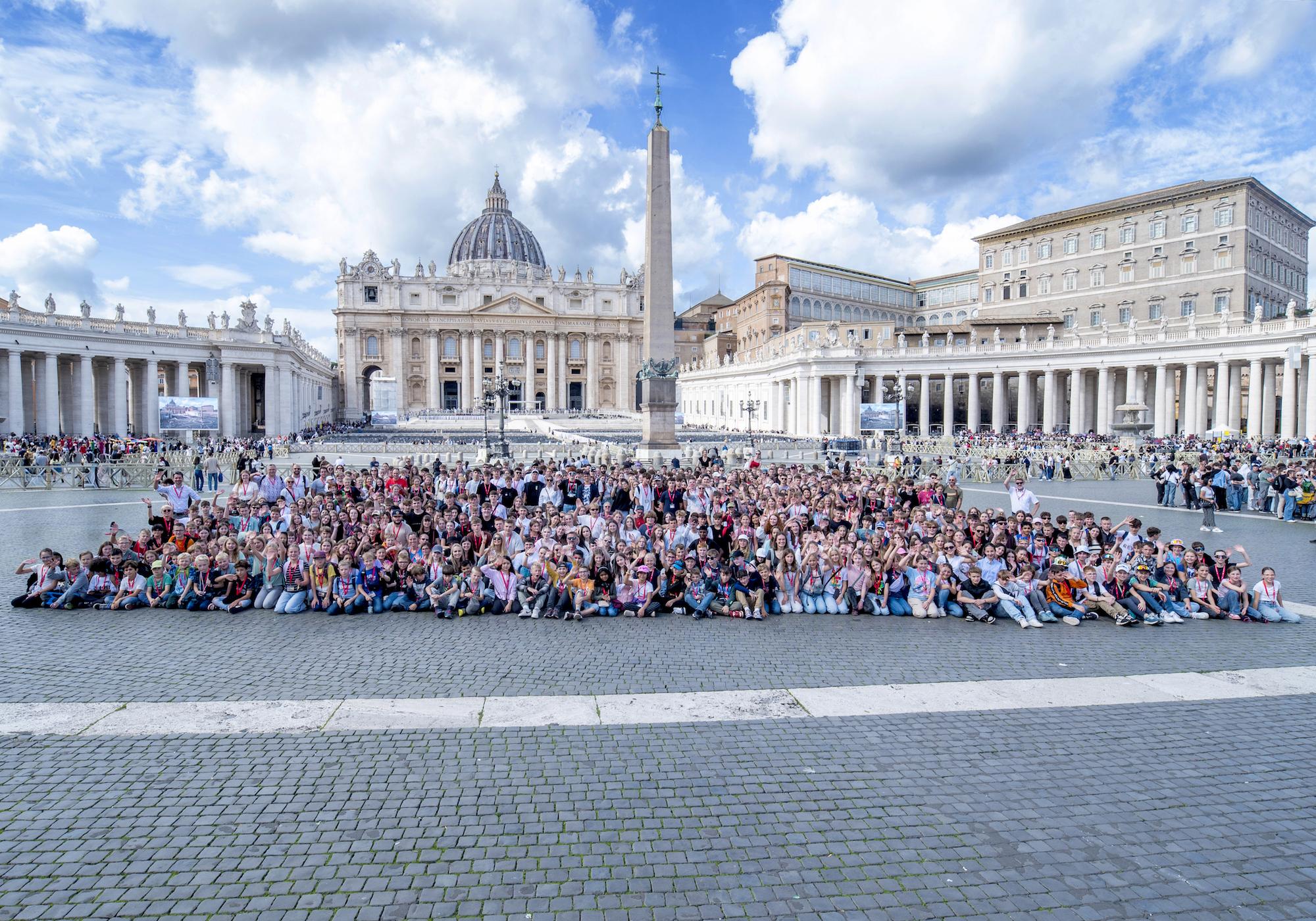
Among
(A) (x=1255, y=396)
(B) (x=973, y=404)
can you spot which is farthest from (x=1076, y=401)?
(A) (x=1255, y=396)

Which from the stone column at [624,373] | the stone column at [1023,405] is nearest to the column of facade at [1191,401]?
the stone column at [1023,405]

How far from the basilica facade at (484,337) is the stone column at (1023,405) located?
5480 cm

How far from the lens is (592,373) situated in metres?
101

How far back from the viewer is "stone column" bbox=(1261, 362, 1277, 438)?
4009 centimetres

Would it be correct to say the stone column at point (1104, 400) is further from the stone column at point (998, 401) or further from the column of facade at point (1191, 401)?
the stone column at point (998, 401)

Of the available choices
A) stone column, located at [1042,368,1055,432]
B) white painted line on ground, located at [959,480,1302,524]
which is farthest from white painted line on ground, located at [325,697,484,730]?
stone column, located at [1042,368,1055,432]

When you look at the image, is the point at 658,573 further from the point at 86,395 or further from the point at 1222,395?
the point at 1222,395

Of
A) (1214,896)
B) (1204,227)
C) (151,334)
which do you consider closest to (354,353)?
(151,334)

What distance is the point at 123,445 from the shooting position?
3120 cm

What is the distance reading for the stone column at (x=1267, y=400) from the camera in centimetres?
4009

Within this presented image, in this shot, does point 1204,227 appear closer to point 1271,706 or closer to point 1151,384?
point 1151,384

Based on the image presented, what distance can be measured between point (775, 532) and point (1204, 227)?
192 ft

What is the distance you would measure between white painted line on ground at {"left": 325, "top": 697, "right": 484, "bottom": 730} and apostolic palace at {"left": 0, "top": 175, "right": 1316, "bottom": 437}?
28.1 metres

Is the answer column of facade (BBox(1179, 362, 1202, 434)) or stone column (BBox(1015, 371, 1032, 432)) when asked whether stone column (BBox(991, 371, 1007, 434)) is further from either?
column of facade (BBox(1179, 362, 1202, 434))
